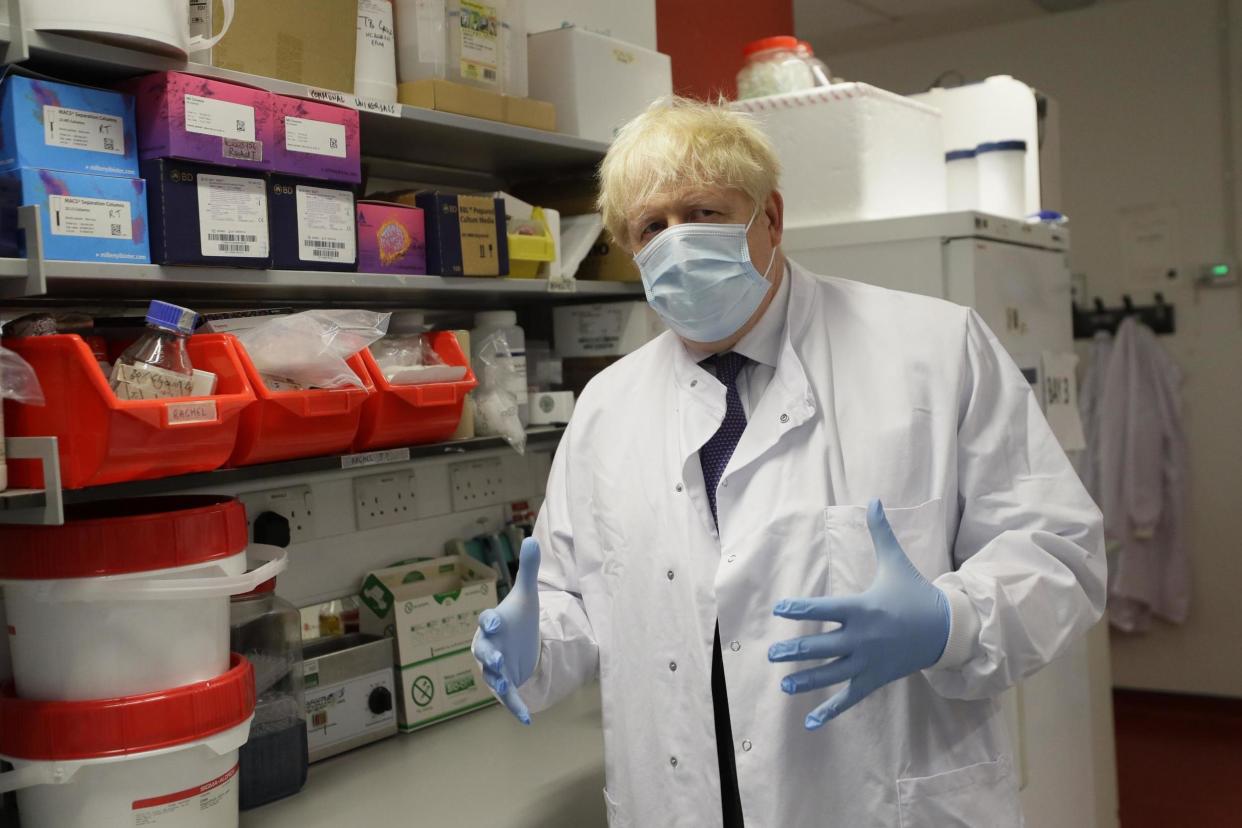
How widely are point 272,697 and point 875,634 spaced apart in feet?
3.60

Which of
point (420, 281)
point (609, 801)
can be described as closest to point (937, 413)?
point (609, 801)

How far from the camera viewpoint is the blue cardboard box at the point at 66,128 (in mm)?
1406

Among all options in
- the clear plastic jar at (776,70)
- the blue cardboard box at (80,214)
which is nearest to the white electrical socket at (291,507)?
the blue cardboard box at (80,214)

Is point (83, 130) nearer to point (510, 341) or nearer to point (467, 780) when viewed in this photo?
point (510, 341)

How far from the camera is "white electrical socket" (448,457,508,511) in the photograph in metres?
2.54

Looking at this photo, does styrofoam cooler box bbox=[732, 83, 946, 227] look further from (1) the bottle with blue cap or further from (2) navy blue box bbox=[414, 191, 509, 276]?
(1) the bottle with blue cap

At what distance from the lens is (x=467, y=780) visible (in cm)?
192

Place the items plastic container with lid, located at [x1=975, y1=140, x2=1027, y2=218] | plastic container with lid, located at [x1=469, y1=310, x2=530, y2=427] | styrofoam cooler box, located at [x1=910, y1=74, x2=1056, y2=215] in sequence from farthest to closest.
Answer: styrofoam cooler box, located at [x1=910, y1=74, x2=1056, y2=215]
plastic container with lid, located at [x1=975, y1=140, x2=1027, y2=218]
plastic container with lid, located at [x1=469, y1=310, x2=530, y2=427]

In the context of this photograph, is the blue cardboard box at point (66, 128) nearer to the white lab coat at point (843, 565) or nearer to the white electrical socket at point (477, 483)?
the white lab coat at point (843, 565)

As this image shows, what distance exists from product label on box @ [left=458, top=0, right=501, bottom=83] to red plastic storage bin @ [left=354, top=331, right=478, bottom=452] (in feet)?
1.76

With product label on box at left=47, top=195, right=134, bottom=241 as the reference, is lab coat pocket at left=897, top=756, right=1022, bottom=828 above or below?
below

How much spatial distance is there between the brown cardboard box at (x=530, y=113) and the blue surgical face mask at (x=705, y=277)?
0.66 m

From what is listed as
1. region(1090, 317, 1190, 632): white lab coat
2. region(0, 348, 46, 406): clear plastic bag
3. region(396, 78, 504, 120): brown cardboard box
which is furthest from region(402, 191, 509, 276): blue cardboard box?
region(1090, 317, 1190, 632): white lab coat

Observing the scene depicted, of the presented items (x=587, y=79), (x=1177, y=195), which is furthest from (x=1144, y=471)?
(x=587, y=79)
